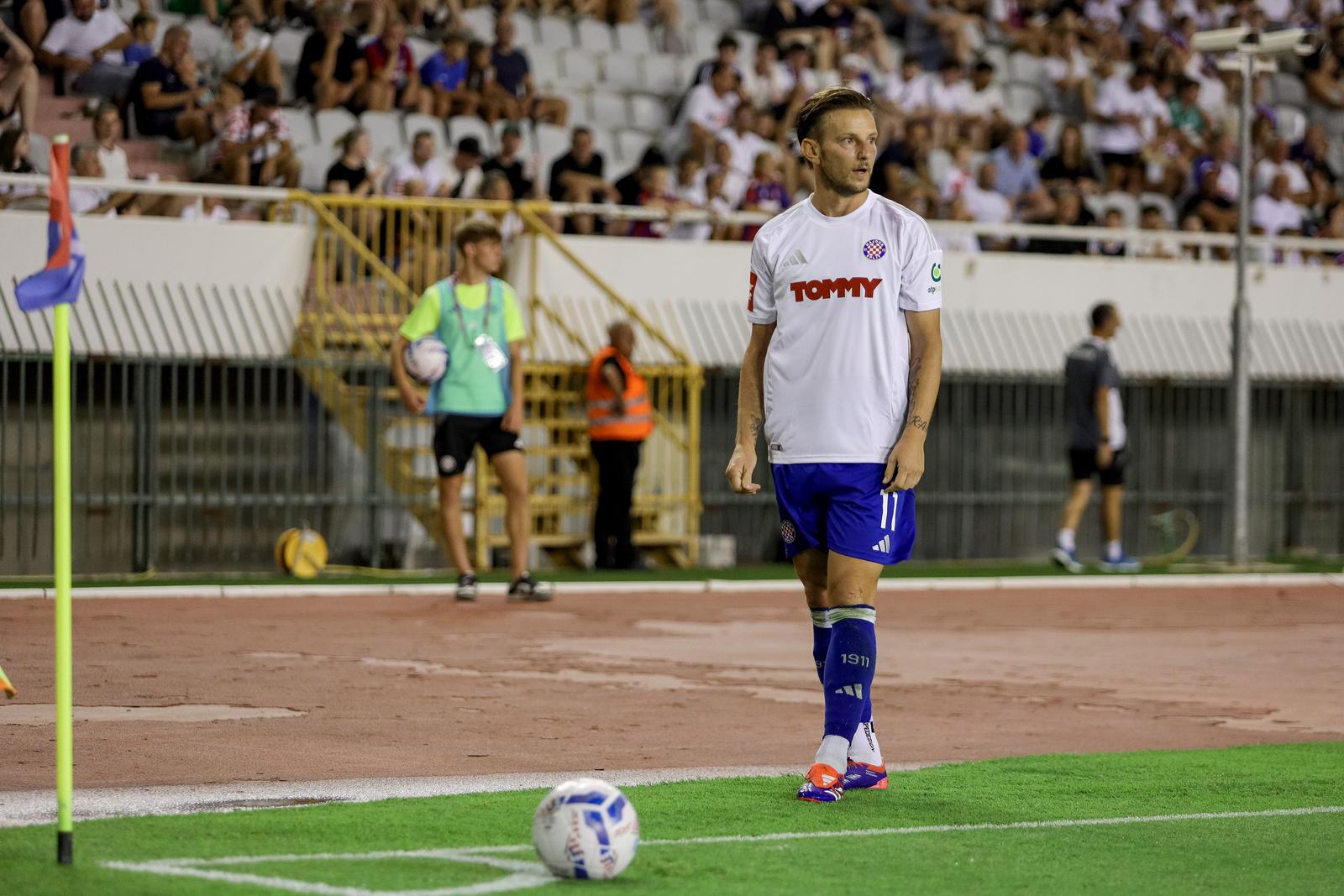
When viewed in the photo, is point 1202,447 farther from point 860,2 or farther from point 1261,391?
point 860,2

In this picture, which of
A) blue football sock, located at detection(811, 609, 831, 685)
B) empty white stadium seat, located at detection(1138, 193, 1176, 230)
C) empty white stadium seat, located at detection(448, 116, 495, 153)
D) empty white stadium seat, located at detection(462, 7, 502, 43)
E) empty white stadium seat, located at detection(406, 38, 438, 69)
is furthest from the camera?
empty white stadium seat, located at detection(1138, 193, 1176, 230)

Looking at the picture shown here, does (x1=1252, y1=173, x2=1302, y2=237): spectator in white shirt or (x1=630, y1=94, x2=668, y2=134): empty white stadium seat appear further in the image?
(x1=1252, y1=173, x2=1302, y2=237): spectator in white shirt

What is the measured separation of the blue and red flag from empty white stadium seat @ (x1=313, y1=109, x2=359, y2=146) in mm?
16150

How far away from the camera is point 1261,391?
2523cm

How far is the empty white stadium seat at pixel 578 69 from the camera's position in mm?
25156

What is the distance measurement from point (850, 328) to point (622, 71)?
61.7ft

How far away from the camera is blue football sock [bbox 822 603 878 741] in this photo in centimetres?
720

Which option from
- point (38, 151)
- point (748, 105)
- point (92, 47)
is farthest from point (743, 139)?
point (38, 151)

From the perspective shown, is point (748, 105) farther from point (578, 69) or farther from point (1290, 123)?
point (1290, 123)

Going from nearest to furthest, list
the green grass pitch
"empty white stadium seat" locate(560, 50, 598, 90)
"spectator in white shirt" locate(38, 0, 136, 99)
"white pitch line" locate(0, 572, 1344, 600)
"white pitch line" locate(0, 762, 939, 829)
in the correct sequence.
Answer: the green grass pitch → "white pitch line" locate(0, 762, 939, 829) → "white pitch line" locate(0, 572, 1344, 600) → "spectator in white shirt" locate(38, 0, 136, 99) → "empty white stadium seat" locate(560, 50, 598, 90)

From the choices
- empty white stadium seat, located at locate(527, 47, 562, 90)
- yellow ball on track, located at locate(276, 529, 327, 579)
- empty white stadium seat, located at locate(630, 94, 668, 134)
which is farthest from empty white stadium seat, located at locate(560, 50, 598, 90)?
yellow ball on track, located at locate(276, 529, 327, 579)

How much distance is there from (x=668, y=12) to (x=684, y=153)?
3708 mm

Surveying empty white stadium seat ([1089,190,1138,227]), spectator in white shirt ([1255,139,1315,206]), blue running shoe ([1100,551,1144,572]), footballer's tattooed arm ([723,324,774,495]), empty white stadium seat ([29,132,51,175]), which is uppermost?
spectator in white shirt ([1255,139,1315,206])

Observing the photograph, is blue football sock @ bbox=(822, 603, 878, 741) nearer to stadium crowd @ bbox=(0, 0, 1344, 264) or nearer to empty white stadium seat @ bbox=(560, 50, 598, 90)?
stadium crowd @ bbox=(0, 0, 1344, 264)
